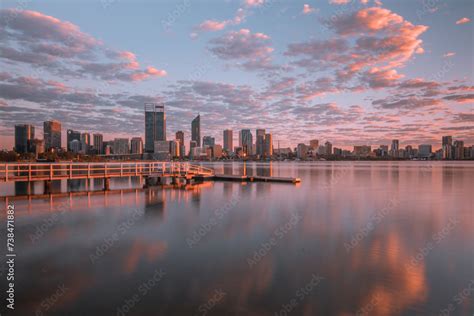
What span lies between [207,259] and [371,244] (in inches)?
292

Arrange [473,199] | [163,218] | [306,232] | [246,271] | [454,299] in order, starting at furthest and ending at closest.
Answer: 1. [473,199]
2. [163,218]
3. [306,232]
4. [246,271]
5. [454,299]

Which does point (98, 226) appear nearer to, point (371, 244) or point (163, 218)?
point (163, 218)

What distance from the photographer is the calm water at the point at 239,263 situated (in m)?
7.93

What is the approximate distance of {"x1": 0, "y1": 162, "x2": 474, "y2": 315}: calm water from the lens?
7.93m

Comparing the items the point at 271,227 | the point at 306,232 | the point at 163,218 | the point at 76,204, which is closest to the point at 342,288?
the point at 306,232

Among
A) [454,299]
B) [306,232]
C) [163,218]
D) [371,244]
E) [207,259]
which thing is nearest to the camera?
[454,299]

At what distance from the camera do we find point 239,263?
35.5 ft

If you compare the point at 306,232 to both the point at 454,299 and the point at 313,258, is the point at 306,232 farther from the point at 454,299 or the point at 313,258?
the point at 454,299

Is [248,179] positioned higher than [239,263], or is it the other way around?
[239,263]

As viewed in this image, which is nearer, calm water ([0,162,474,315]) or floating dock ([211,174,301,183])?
calm water ([0,162,474,315])

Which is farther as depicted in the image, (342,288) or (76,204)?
(76,204)

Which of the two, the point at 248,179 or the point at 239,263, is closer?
the point at 239,263

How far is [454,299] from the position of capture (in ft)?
27.7

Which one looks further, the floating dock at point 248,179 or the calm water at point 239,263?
the floating dock at point 248,179
